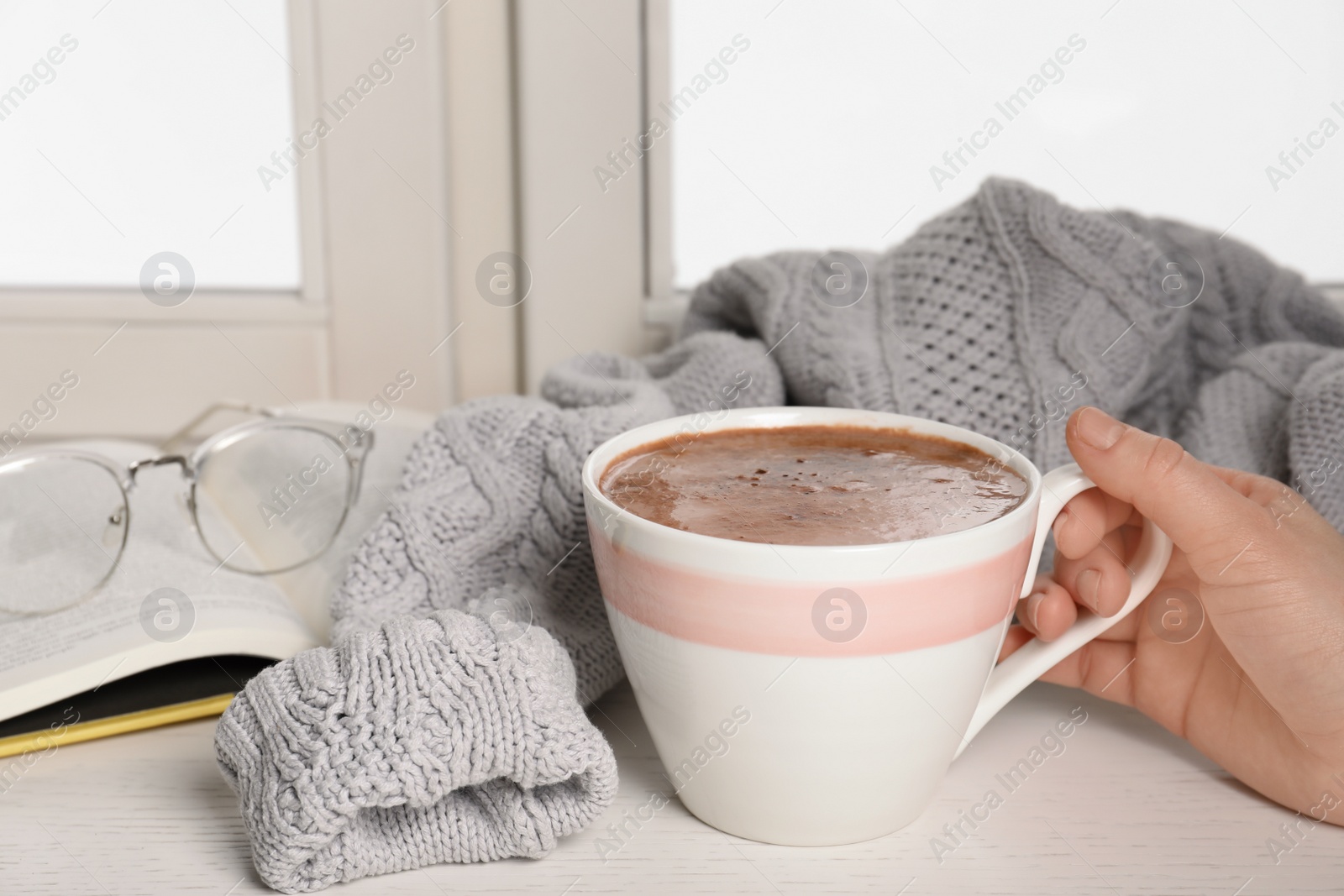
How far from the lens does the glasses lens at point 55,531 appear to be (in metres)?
0.72

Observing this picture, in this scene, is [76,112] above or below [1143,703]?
above

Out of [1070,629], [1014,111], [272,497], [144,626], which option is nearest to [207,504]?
[272,497]

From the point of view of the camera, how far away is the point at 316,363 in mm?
1062

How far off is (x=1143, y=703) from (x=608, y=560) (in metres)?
0.35

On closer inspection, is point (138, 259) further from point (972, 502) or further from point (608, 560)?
point (972, 502)

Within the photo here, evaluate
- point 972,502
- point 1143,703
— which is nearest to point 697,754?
point 972,502

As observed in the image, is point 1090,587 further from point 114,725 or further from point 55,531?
point 55,531

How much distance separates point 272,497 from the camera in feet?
2.80

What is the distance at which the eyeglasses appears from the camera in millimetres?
733

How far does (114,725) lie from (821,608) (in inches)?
17.1

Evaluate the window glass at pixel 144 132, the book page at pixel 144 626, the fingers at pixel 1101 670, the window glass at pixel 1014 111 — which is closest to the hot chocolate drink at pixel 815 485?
the fingers at pixel 1101 670

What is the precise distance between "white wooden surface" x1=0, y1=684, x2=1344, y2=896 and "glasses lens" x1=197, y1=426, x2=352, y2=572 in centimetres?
20

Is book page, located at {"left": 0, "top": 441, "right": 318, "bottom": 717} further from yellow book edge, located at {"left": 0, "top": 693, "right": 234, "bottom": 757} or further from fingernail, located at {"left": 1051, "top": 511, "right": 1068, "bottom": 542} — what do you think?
fingernail, located at {"left": 1051, "top": 511, "right": 1068, "bottom": 542}

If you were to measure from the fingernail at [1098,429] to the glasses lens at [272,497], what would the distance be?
1.70 feet
